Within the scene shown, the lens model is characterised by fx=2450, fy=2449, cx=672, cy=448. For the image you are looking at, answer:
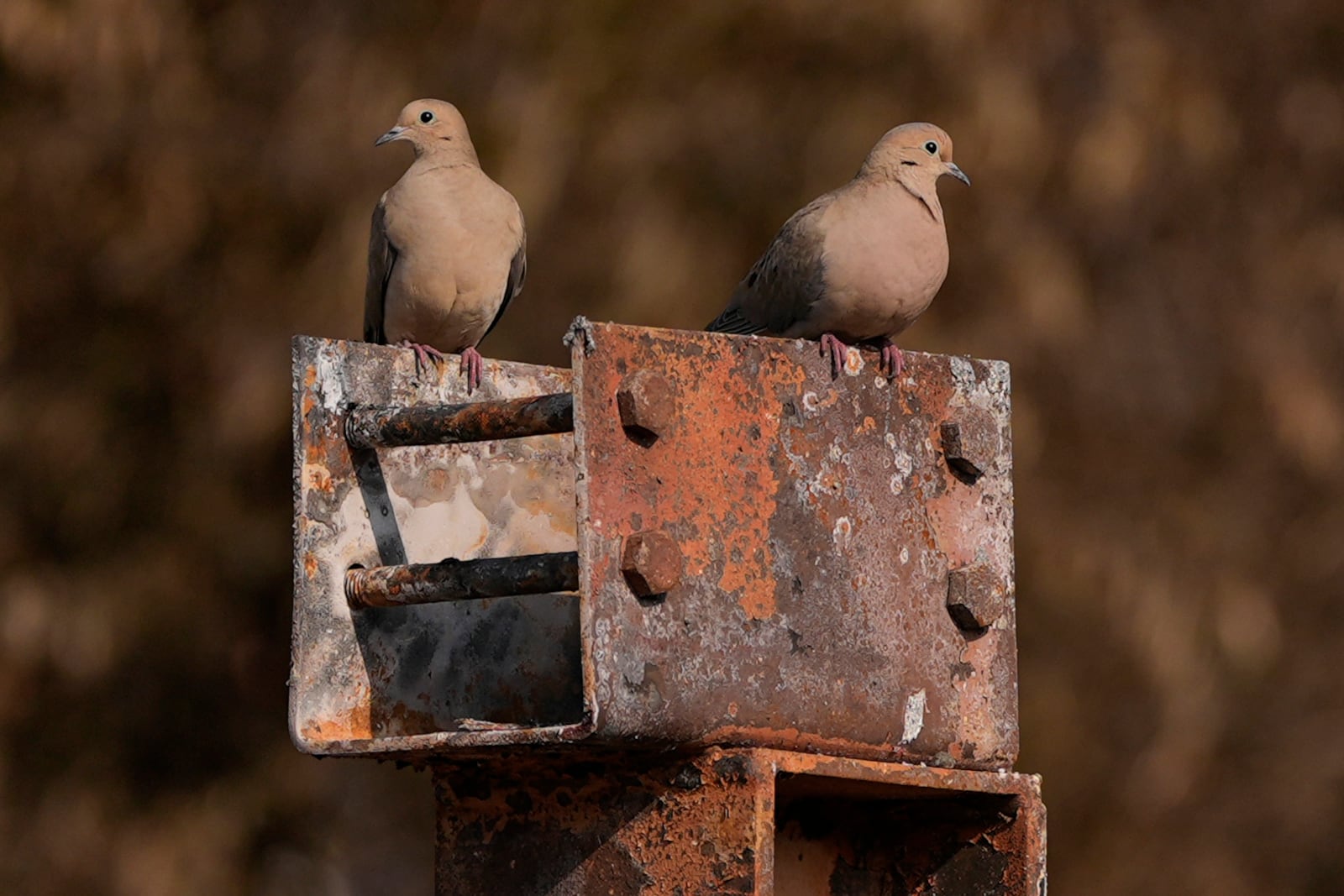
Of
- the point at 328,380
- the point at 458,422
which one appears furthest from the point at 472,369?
the point at 458,422

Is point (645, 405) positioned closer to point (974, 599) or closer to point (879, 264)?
point (974, 599)

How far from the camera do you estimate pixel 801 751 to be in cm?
411

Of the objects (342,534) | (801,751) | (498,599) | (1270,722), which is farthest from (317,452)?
(1270,722)

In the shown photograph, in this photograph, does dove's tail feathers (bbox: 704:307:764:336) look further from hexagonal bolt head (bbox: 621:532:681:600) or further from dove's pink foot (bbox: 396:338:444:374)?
hexagonal bolt head (bbox: 621:532:681:600)

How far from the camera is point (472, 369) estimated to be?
4918 millimetres

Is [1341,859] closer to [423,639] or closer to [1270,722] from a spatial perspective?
[1270,722]

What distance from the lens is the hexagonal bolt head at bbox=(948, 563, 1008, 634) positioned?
4.40 metres

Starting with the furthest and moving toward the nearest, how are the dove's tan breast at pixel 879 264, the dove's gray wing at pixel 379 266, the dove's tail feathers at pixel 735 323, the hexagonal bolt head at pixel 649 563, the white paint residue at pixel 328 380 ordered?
the dove's gray wing at pixel 379 266, the dove's tail feathers at pixel 735 323, the dove's tan breast at pixel 879 264, the white paint residue at pixel 328 380, the hexagonal bolt head at pixel 649 563

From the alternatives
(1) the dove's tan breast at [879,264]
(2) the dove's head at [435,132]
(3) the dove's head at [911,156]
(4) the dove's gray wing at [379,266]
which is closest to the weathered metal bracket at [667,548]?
(1) the dove's tan breast at [879,264]

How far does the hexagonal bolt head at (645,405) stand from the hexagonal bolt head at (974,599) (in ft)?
2.43

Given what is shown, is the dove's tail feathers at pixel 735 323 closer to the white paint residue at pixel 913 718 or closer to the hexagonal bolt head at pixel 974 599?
the hexagonal bolt head at pixel 974 599

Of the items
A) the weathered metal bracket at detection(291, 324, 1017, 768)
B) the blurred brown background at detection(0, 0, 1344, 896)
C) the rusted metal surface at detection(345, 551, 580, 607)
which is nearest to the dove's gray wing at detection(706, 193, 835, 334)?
the weathered metal bracket at detection(291, 324, 1017, 768)

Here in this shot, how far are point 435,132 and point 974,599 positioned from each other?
309 centimetres

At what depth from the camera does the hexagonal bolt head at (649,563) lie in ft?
12.7
